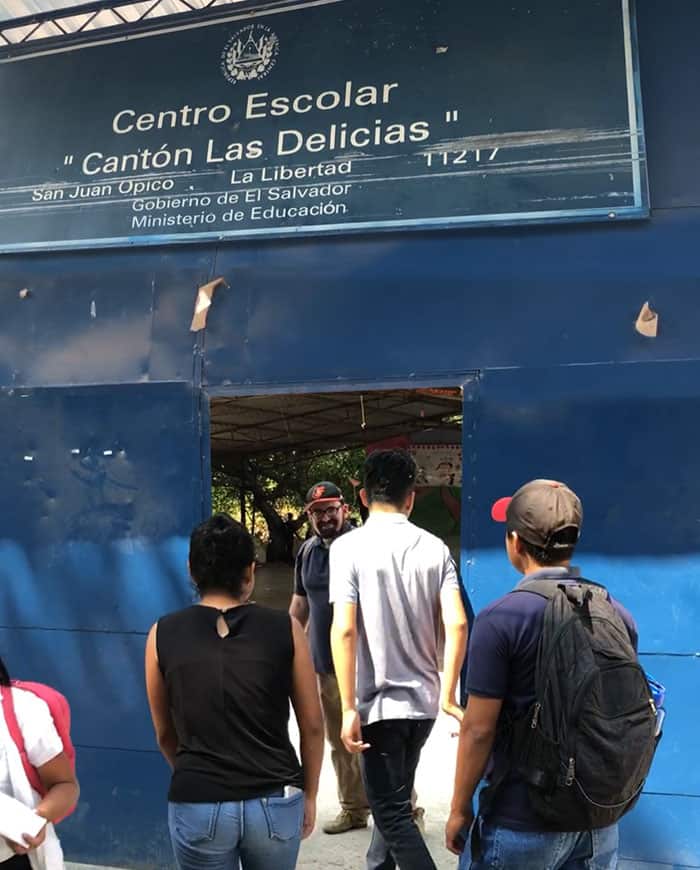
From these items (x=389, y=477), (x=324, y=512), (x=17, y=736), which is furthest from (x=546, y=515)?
(x=324, y=512)

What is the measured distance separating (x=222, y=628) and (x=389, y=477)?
1034 mm

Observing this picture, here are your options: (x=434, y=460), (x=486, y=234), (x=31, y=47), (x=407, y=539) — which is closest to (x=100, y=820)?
(x=407, y=539)

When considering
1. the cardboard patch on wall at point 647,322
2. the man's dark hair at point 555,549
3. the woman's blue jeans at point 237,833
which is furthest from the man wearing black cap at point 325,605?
the man's dark hair at point 555,549

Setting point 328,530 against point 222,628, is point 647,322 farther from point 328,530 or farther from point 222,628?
point 222,628

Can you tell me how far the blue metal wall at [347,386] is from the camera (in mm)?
3424

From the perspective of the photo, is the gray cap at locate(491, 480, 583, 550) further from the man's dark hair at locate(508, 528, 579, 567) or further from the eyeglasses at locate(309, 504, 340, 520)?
the eyeglasses at locate(309, 504, 340, 520)

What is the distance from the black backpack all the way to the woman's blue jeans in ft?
2.11

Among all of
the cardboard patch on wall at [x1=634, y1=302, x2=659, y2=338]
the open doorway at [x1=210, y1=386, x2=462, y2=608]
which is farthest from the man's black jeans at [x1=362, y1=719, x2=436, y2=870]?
the open doorway at [x1=210, y1=386, x2=462, y2=608]

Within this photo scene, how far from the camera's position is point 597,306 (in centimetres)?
353

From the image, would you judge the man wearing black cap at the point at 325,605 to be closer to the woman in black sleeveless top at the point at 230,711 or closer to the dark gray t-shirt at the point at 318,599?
the dark gray t-shirt at the point at 318,599

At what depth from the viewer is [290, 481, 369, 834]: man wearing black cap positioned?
4.21m

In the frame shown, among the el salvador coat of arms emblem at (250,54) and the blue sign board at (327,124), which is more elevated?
the el salvador coat of arms emblem at (250,54)

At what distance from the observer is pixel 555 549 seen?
6.92 feet

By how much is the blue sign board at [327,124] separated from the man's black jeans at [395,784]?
2.13m
